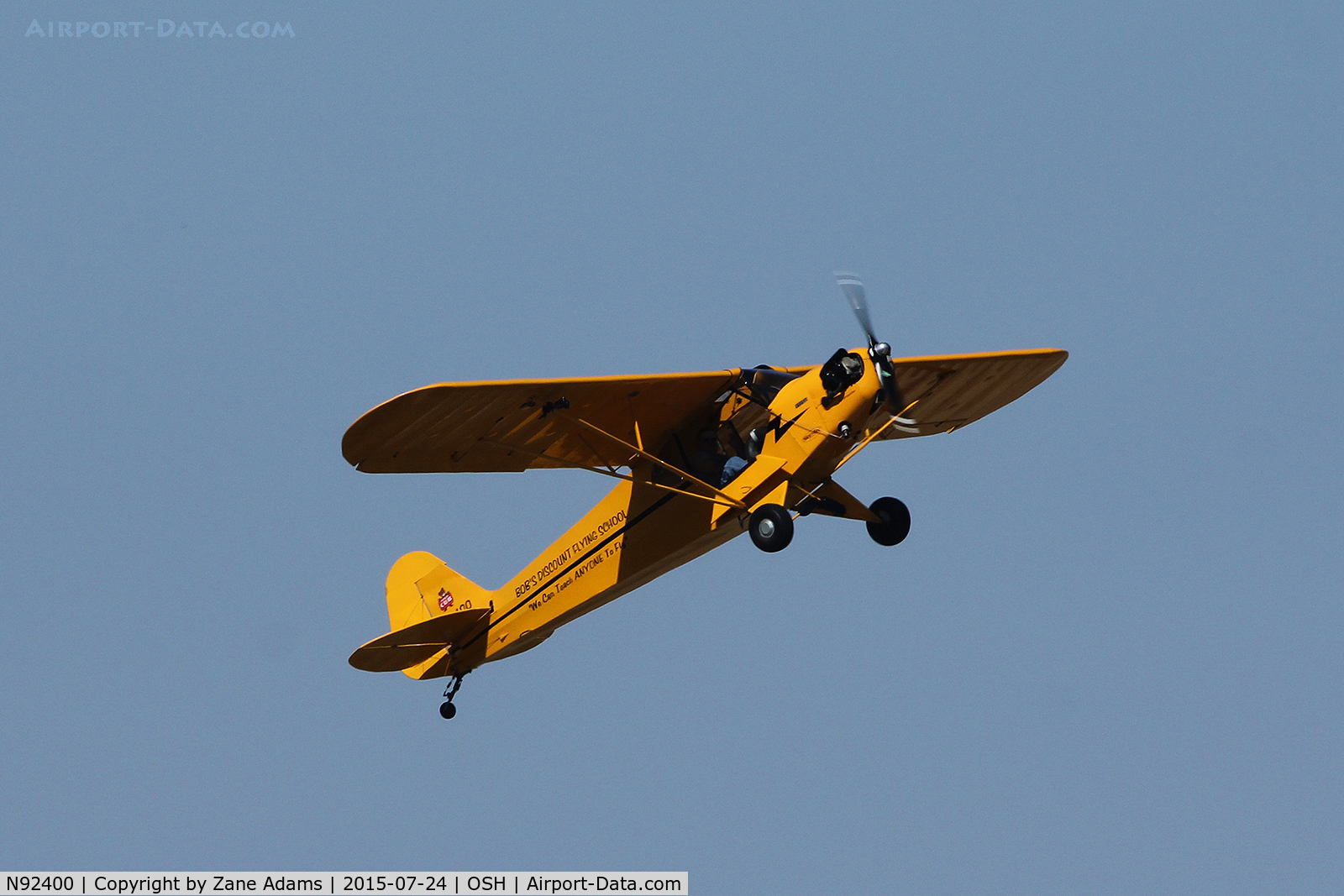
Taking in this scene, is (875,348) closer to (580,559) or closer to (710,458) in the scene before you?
(710,458)

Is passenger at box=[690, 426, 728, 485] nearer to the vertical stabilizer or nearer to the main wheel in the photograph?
the main wheel

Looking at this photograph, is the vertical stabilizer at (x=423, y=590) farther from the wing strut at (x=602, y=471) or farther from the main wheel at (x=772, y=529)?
the main wheel at (x=772, y=529)

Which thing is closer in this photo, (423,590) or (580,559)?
(580,559)

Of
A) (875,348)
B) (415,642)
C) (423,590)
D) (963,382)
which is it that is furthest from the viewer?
(423,590)

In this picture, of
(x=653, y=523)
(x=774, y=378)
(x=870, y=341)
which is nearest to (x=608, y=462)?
(x=653, y=523)

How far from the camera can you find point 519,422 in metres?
16.5

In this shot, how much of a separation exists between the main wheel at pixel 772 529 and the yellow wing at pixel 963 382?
7.32 feet

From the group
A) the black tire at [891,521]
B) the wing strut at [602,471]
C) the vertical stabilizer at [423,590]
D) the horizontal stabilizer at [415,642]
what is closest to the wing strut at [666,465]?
the wing strut at [602,471]

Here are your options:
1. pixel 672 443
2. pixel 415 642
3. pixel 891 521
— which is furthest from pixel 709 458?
pixel 415 642

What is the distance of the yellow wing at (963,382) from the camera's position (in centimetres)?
1733

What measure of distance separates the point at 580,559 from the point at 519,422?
95.8 inches

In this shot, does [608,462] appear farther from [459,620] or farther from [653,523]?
[459,620]

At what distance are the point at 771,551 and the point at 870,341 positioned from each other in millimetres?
2150

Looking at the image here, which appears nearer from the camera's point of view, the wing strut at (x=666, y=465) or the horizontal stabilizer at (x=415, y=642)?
the wing strut at (x=666, y=465)
